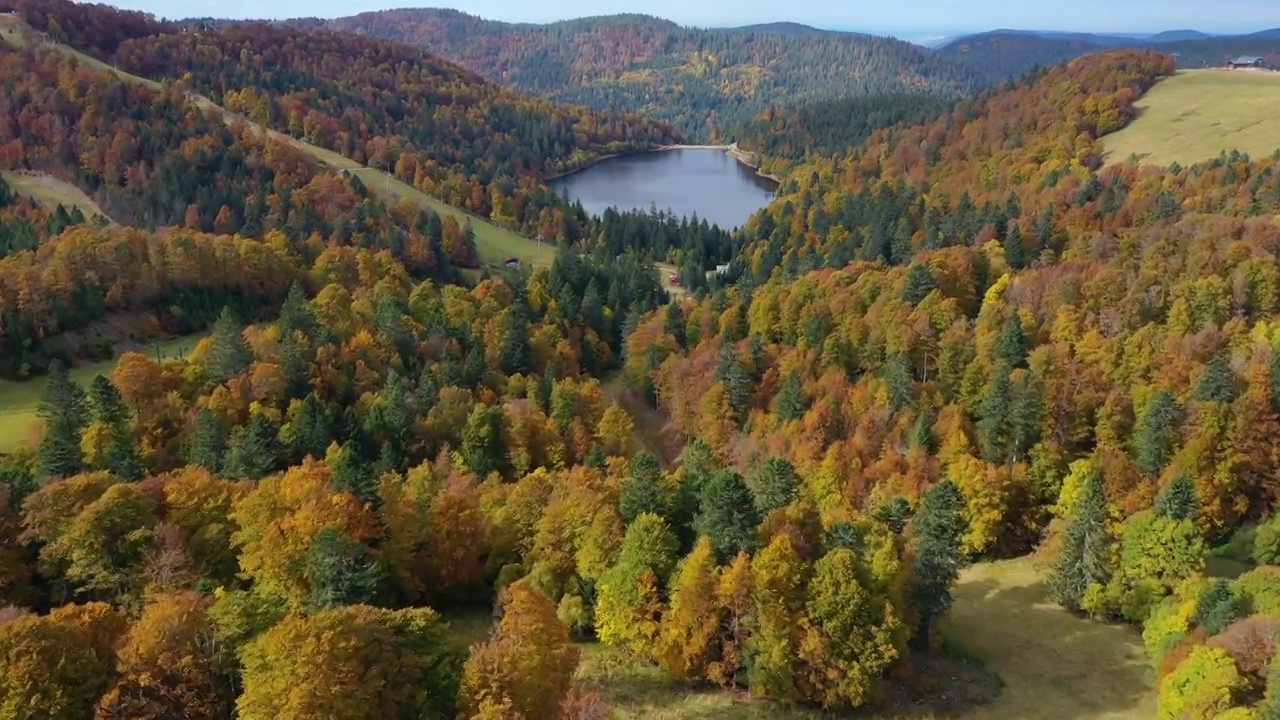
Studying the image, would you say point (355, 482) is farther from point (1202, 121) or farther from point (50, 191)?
point (1202, 121)

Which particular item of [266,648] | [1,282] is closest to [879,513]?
[266,648]

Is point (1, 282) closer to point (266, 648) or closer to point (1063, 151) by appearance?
point (266, 648)

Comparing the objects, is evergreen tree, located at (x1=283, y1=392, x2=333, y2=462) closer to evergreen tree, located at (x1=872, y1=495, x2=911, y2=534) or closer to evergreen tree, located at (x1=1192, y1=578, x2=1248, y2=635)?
evergreen tree, located at (x1=872, y1=495, x2=911, y2=534)

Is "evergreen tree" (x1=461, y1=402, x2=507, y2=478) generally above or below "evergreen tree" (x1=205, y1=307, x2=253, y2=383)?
below

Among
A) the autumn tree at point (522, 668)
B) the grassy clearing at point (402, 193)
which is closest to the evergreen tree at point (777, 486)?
the autumn tree at point (522, 668)

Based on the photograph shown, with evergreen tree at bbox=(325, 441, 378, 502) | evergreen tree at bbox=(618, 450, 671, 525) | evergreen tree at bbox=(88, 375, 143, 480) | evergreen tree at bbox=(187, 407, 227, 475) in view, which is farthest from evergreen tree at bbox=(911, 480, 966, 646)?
evergreen tree at bbox=(88, 375, 143, 480)

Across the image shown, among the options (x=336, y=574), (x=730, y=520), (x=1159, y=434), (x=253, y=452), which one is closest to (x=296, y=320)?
(x=253, y=452)
